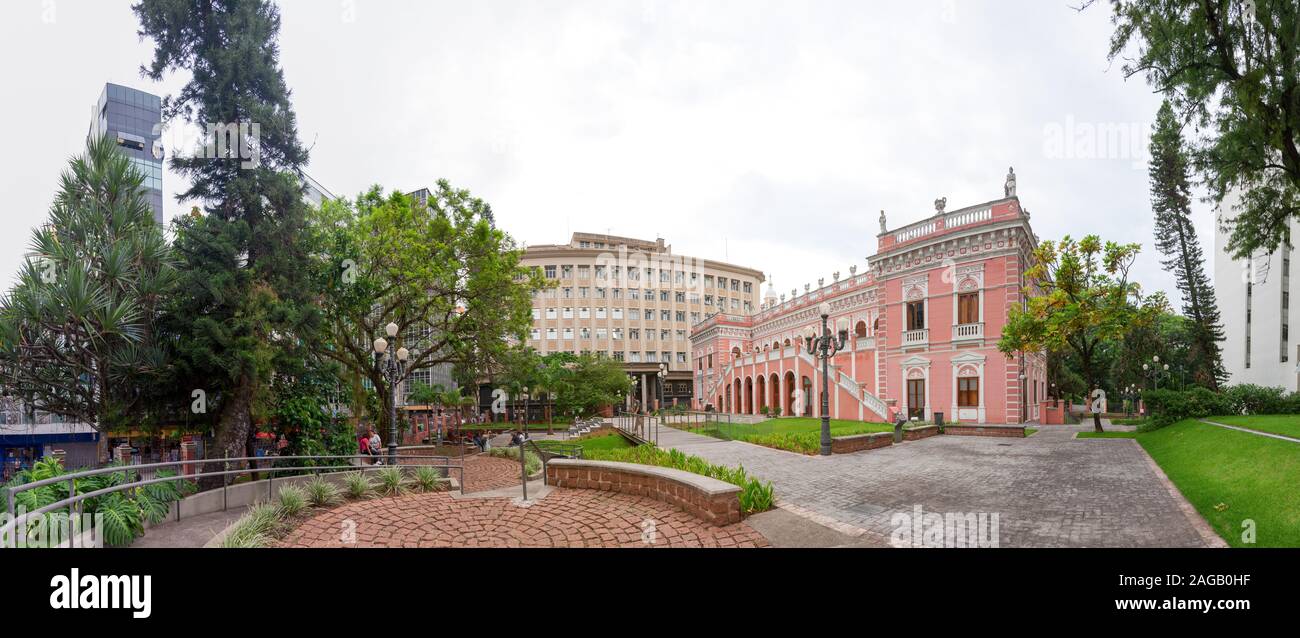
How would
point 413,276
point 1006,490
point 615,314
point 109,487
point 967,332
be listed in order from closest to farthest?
point 109,487 → point 1006,490 → point 413,276 → point 967,332 → point 615,314

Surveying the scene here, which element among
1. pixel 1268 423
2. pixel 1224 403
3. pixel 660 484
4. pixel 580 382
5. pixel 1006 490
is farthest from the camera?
pixel 580 382

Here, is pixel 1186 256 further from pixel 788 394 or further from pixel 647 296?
pixel 647 296

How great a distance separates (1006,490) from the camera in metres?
9.45

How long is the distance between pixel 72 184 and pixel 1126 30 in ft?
74.2

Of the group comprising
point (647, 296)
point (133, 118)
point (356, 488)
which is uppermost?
point (133, 118)

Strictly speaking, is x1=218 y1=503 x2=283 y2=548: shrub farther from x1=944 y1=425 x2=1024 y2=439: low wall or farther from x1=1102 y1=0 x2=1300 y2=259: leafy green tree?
x1=944 y1=425 x2=1024 y2=439: low wall

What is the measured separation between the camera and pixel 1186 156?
1086cm

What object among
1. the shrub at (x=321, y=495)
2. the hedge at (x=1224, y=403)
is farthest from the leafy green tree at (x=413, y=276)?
the hedge at (x=1224, y=403)

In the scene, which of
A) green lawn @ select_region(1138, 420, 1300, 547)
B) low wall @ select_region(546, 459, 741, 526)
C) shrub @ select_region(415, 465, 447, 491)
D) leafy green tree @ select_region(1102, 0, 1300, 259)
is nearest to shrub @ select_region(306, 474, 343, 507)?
shrub @ select_region(415, 465, 447, 491)

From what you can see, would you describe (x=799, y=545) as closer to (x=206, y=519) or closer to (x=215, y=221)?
(x=206, y=519)

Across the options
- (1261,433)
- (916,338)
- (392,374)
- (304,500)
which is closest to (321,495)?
(304,500)

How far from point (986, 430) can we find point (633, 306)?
49.2 metres

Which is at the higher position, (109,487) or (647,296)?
(647,296)

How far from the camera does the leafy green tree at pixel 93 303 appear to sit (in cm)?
1107
